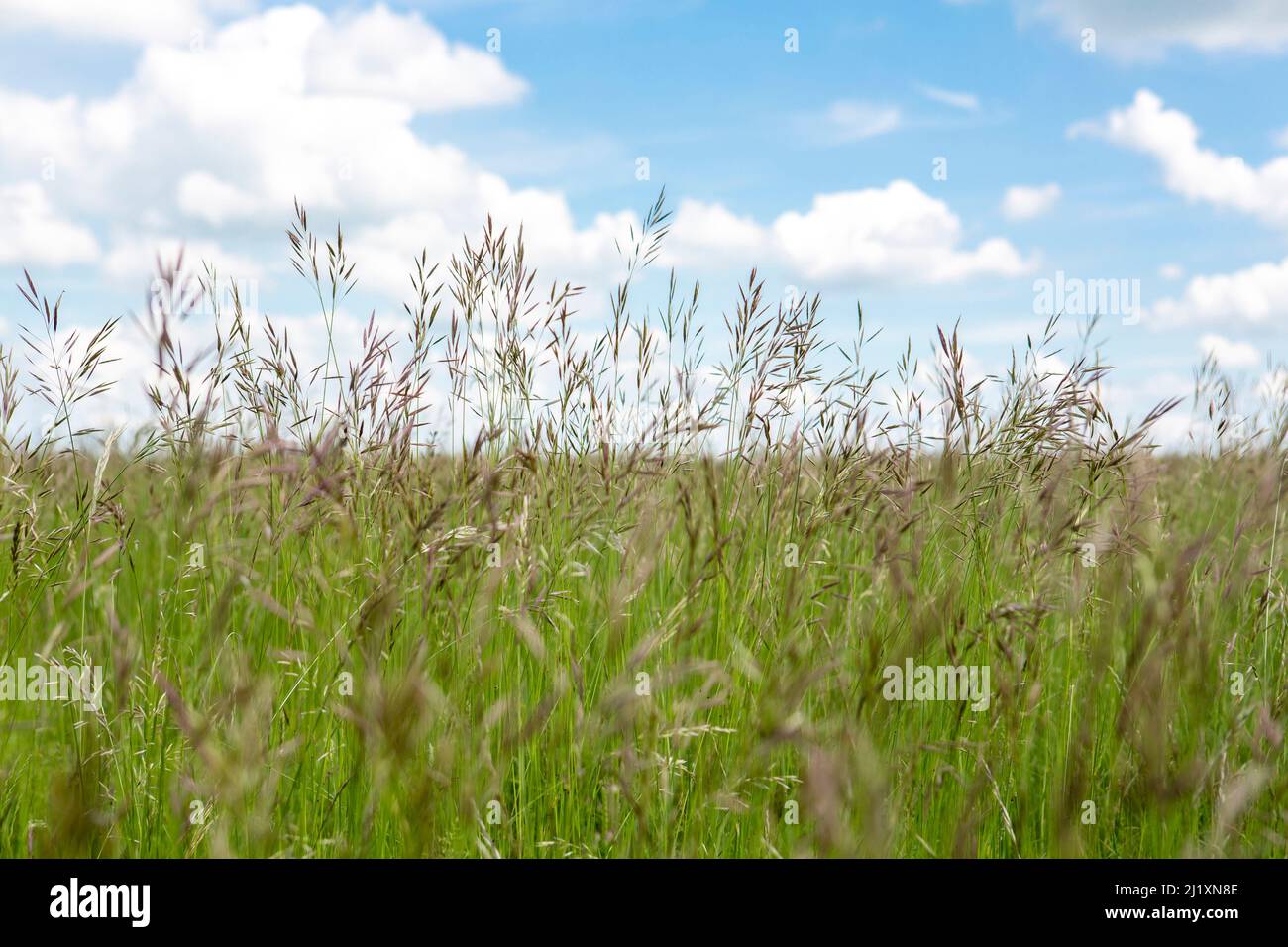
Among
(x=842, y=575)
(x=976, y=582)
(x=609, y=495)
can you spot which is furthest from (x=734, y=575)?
(x=976, y=582)

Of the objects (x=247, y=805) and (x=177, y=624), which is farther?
(x=177, y=624)

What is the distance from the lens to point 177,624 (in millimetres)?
2660

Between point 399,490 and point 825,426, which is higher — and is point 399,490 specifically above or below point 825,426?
below
